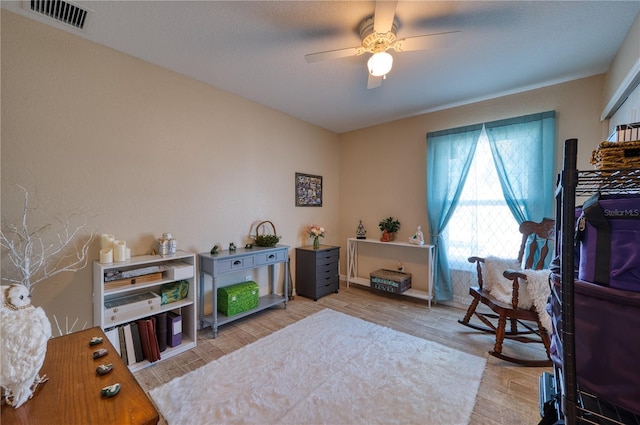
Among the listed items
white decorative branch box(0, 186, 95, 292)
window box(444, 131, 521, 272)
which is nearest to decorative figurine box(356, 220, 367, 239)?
window box(444, 131, 521, 272)

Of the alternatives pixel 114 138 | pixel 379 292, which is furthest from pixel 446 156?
pixel 114 138

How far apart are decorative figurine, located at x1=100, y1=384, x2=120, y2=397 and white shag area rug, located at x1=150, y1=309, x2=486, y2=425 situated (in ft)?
3.14

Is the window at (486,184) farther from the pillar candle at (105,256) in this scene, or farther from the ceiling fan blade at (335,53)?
the pillar candle at (105,256)

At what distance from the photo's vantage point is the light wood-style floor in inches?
65.4

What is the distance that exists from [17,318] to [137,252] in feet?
5.62

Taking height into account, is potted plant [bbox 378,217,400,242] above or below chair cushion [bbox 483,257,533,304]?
above

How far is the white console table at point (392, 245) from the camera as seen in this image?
326cm

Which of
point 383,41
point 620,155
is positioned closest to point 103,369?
point 620,155

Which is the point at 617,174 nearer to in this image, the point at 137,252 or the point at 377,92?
the point at 377,92

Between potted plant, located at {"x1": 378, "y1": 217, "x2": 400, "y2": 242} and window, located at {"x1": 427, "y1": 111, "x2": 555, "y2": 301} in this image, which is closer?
window, located at {"x1": 427, "y1": 111, "x2": 555, "y2": 301}

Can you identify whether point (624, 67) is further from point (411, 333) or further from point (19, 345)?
point (19, 345)

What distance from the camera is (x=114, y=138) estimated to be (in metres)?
2.18

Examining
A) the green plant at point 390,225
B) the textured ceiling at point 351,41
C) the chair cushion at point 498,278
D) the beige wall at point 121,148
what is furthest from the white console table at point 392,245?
the textured ceiling at point 351,41

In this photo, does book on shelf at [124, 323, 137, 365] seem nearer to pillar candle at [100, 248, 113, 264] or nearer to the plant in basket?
pillar candle at [100, 248, 113, 264]
